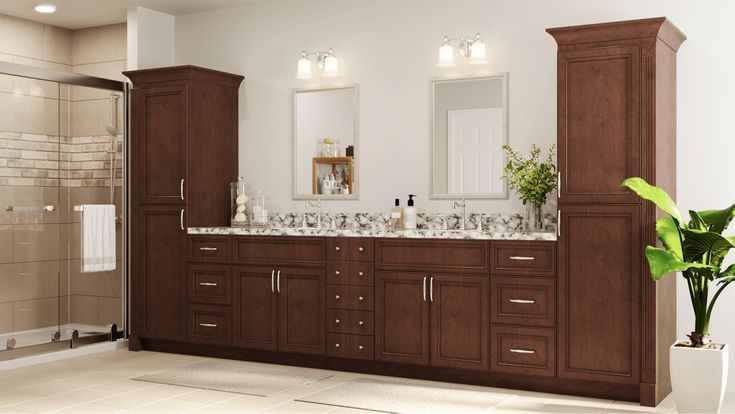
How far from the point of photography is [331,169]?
5875mm

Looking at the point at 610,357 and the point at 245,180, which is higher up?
the point at 245,180

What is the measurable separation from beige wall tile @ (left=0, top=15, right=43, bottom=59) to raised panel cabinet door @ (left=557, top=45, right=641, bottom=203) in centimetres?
428

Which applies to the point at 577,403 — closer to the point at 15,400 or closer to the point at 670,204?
the point at 670,204

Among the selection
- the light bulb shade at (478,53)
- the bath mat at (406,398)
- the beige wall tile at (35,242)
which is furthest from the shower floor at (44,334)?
the light bulb shade at (478,53)

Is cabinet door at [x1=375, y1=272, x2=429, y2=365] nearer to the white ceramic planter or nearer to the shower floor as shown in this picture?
the white ceramic planter

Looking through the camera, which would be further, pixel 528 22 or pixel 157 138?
pixel 157 138

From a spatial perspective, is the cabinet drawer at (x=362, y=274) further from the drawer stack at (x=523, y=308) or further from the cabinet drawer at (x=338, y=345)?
the drawer stack at (x=523, y=308)

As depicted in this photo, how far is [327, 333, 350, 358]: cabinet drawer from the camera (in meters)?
5.22

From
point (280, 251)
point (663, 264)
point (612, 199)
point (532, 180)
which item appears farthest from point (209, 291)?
point (663, 264)

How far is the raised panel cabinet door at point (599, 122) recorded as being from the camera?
14.4ft

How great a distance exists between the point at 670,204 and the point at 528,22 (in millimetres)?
1682

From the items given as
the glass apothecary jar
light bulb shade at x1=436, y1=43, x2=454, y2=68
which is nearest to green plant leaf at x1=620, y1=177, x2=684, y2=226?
light bulb shade at x1=436, y1=43, x2=454, y2=68

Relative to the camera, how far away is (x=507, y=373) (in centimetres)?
475

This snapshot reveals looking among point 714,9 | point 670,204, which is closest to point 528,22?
point 714,9
